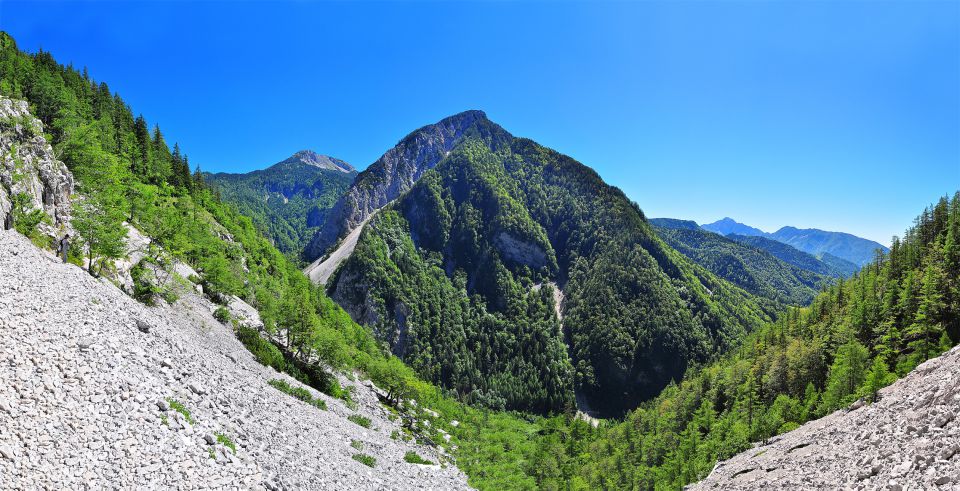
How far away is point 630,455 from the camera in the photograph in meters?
88.7

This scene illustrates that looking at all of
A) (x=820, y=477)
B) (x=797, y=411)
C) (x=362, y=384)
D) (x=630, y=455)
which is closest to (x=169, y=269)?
(x=362, y=384)

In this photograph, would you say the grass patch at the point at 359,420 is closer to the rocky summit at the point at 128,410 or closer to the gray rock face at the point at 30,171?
the rocky summit at the point at 128,410

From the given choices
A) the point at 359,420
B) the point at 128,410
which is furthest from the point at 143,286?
the point at 128,410

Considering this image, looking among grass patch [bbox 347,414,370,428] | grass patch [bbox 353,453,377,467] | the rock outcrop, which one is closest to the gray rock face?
grass patch [bbox 347,414,370,428]

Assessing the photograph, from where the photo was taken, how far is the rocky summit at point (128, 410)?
14.0 m

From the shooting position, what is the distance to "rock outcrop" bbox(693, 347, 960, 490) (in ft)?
62.0

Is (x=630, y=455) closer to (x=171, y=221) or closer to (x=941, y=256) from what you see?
(x=941, y=256)

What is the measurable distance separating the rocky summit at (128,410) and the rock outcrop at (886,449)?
83.1 ft

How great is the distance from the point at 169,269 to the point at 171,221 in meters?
12.7

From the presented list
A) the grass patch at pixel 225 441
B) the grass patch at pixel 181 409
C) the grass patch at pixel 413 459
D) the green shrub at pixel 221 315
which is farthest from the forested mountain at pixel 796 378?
the grass patch at pixel 181 409

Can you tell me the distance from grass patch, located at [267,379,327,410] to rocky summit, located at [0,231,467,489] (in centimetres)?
371

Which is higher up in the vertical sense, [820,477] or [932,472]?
[932,472]

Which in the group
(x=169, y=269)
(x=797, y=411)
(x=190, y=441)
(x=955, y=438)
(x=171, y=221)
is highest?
(x=171, y=221)

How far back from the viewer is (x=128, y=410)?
54.7ft
